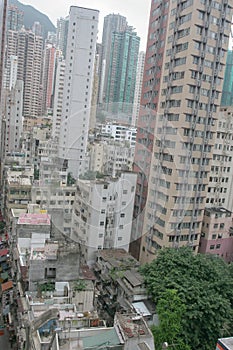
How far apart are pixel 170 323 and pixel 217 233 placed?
14.0 feet

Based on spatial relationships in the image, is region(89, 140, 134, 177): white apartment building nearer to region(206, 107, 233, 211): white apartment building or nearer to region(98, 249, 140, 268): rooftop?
region(98, 249, 140, 268): rooftop

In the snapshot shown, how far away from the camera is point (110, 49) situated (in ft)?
57.6

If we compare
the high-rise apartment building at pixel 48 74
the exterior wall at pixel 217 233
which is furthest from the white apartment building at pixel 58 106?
the exterior wall at pixel 217 233

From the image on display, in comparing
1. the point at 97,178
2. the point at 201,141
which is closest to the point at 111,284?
the point at 97,178

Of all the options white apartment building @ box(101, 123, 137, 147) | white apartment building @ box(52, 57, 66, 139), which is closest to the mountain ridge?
white apartment building @ box(52, 57, 66, 139)

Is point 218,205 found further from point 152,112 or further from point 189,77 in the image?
point 189,77

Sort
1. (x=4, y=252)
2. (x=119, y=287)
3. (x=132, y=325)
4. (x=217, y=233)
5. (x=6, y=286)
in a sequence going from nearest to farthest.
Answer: (x=132, y=325)
(x=119, y=287)
(x=6, y=286)
(x=217, y=233)
(x=4, y=252)

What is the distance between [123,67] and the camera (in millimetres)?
15070

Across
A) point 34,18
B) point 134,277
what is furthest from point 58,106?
point 34,18

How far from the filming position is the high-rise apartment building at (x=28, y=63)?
76.9ft

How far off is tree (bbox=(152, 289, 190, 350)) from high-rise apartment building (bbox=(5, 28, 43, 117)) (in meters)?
20.6

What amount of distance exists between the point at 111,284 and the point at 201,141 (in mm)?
3658

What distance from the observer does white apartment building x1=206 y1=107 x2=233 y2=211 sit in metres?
9.22

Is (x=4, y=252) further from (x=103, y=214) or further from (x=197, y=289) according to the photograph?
(x=197, y=289)
